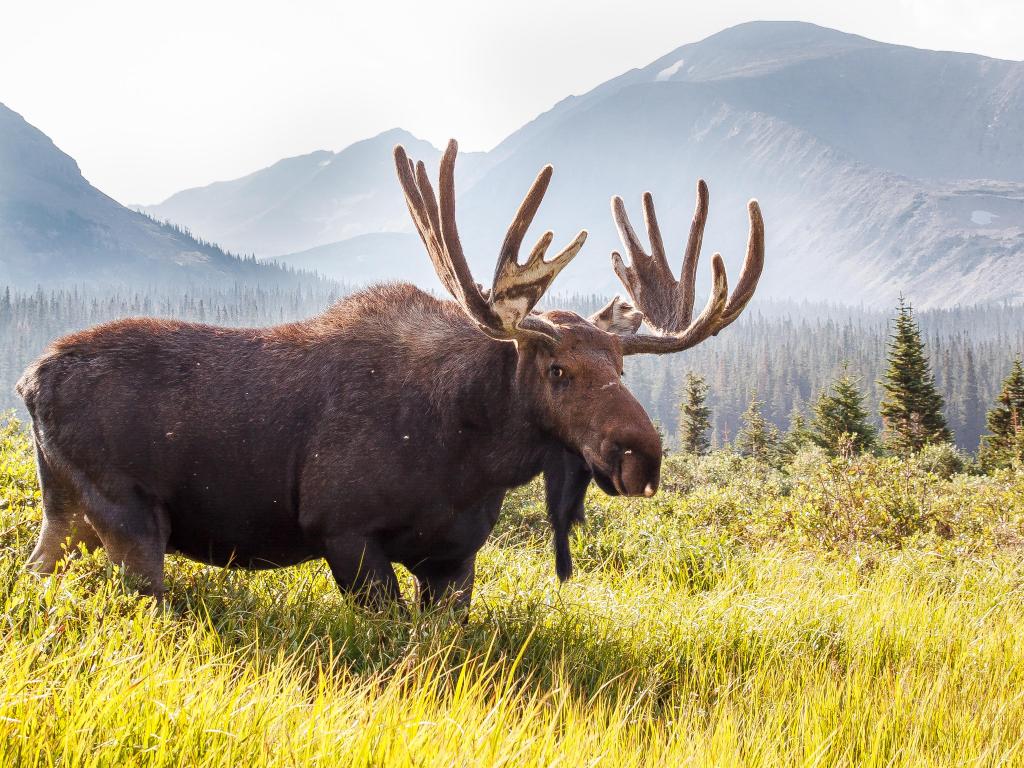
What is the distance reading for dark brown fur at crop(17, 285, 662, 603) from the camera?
4.13 m

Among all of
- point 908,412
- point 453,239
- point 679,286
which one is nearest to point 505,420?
point 453,239

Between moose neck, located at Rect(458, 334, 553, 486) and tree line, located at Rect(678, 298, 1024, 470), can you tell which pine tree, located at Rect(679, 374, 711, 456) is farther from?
moose neck, located at Rect(458, 334, 553, 486)

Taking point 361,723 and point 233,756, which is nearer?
point 233,756

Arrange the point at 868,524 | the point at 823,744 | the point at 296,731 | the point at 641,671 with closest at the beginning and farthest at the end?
the point at 296,731 → the point at 823,744 → the point at 641,671 → the point at 868,524

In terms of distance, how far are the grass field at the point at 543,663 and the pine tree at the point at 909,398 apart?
38204mm

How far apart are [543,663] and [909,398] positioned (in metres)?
44.4

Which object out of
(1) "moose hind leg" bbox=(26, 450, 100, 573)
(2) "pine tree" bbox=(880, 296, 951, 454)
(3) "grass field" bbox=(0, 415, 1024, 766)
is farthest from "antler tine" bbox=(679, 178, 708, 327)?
(2) "pine tree" bbox=(880, 296, 951, 454)

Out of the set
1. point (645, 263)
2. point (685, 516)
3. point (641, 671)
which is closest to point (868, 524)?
point (685, 516)

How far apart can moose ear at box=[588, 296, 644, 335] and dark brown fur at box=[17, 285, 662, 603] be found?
2.48 ft

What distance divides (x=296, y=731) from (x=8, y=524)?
3.11 metres

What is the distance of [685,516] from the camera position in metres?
8.66

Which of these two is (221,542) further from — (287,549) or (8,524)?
(8,524)

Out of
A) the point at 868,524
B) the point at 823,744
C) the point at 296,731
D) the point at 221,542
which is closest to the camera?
the point at 296,731

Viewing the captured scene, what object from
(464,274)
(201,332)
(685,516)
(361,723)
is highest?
(464,274)
